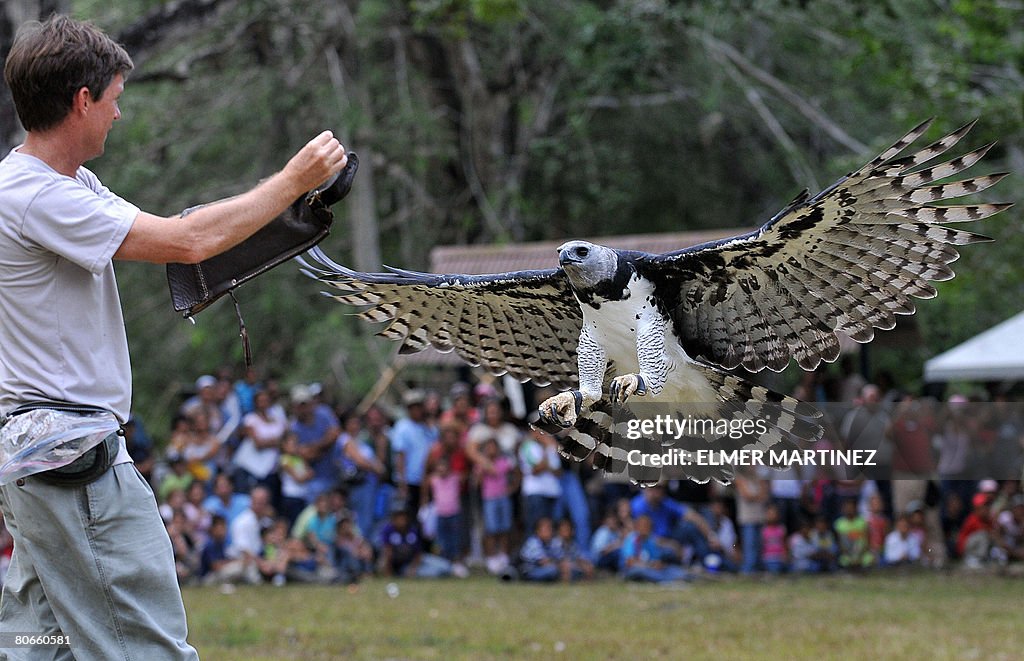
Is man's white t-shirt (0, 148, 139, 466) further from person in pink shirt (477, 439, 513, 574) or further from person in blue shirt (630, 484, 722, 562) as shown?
person in blue shirt (630, 484, 722, 562)

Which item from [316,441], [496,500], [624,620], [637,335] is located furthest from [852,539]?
[637,335]

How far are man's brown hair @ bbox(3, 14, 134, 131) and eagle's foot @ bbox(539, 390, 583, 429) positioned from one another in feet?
5.62

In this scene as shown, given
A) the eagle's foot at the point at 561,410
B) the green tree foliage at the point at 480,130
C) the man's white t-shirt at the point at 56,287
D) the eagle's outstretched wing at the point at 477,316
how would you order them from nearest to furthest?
the man's white t-shirt at the point at 56,287 → the eagle's foot at the point at 561,410 → the eagle's outstretched wing at the point at 477,316 → the green tree foliage at the point at 480,130

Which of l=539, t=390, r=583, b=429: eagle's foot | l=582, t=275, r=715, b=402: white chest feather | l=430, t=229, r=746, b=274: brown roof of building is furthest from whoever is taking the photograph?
l=430, t=229, r=746, b=274: brown roof of building

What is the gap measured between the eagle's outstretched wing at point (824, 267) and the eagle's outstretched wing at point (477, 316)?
52cm

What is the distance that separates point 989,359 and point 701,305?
7.02 m

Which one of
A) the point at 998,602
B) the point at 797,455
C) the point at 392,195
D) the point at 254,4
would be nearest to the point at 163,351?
the point at 392,195

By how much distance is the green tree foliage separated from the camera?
1530cm

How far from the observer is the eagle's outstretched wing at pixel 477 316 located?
15.3 feet

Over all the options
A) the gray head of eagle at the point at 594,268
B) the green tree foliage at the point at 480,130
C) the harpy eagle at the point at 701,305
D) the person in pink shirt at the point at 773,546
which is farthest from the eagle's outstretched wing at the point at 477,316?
the green tree foliage at the point at 480,130

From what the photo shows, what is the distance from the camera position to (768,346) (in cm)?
462

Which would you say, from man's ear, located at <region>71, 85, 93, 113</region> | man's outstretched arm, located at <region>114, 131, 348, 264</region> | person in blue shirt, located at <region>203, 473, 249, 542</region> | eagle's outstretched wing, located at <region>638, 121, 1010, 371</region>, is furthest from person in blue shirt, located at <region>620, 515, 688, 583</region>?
man's ear, located at <region>71, 85, 93, 113</region>

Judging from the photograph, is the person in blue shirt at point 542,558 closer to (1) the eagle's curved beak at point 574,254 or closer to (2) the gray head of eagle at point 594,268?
(2) the gray head of eagle at point 594,268

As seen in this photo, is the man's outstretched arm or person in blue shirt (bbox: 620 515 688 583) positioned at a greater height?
the man's outstretched arm
